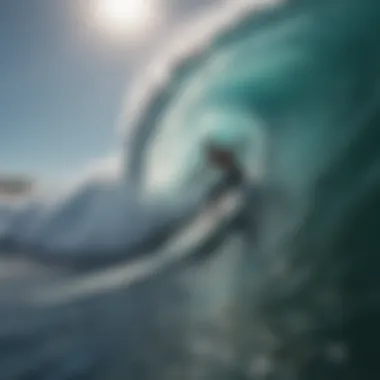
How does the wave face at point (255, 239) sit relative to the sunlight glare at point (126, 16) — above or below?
below

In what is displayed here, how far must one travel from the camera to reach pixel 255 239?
1.30 meters

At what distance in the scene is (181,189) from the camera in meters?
1.32

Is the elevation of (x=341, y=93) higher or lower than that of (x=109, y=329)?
higher

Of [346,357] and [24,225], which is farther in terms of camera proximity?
[24,225]

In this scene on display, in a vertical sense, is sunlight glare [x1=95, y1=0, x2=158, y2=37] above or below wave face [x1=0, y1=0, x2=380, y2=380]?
above

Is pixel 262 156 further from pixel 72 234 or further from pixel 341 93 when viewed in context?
pixel 72 234

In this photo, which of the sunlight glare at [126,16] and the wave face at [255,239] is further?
the sunlight glare at [126,16]

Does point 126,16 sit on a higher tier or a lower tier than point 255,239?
higher

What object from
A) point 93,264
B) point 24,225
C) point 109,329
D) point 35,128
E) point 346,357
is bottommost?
point 346,357

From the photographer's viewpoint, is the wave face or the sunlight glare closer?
the wave face

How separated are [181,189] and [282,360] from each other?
1.22ft

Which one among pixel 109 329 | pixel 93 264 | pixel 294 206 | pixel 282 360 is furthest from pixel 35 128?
pixel 282 360

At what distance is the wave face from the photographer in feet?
4.15

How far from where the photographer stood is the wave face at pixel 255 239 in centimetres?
126
